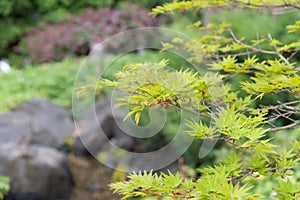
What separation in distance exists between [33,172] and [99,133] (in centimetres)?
149

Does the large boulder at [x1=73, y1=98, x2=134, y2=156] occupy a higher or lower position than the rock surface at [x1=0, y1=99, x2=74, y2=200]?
higher

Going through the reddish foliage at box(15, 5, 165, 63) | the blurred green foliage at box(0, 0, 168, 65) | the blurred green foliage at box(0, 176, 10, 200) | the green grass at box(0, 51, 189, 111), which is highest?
the blurred green foliage at box(0, 0, 168, 65)

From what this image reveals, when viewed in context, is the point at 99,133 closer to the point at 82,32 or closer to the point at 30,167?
the point at 30,167

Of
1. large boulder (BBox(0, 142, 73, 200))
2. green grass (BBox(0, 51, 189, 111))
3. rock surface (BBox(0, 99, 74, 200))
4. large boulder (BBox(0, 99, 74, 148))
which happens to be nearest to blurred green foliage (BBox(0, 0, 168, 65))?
green grass (BBox(0, 51, 189, 111))

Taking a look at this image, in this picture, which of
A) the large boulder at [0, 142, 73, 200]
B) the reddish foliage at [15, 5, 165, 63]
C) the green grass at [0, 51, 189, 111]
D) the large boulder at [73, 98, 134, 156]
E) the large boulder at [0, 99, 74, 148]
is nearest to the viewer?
the large boulder at [0, 142, 73, 200]

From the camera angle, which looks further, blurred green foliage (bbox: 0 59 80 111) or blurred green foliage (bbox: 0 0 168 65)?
blurred green foliage (bbox: 0 0 168 65)

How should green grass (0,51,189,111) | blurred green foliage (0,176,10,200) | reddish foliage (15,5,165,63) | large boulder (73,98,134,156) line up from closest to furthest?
blurred green foliage (0,176,10,200), large boulder (73,98,134,156), green grass (0,51,189,111), reddish foliage (15,5,165,63)

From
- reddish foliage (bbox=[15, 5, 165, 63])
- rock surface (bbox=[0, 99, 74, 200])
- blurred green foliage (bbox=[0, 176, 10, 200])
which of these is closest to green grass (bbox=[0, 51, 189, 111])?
reddish foliage (bbox=[15, 5, 165, 63])

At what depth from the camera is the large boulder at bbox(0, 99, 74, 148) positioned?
15.9 ft

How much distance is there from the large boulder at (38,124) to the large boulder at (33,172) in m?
0.33

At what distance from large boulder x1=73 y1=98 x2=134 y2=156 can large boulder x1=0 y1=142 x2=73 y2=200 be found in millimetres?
807

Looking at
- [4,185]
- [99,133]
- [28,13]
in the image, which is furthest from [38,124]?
[28,13]

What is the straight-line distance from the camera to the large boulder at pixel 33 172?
153 inches

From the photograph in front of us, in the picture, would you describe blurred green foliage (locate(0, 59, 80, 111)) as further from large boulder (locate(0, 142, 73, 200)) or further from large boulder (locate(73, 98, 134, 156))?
large boulder (locate(0, 142, 73, 200))
